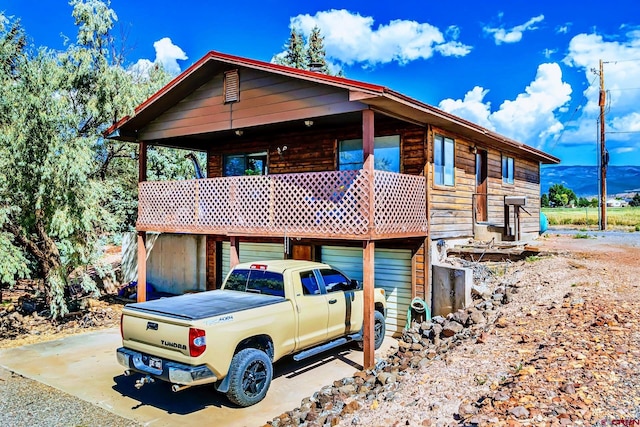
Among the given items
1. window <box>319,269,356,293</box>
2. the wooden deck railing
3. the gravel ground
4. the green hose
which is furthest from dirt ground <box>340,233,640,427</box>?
the gravel ground

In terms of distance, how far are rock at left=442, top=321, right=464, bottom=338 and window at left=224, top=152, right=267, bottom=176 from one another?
25.9 feet

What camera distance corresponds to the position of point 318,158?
43.0 feet

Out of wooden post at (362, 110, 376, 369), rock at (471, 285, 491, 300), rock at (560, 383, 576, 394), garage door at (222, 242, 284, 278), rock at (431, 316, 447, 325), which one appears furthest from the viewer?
garage door at (222, 242, 284, 278)

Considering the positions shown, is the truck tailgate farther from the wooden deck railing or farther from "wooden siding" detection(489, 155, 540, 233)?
"wooden siding" detection(489, 155, 540, 233)

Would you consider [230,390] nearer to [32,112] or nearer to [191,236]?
[32,112]

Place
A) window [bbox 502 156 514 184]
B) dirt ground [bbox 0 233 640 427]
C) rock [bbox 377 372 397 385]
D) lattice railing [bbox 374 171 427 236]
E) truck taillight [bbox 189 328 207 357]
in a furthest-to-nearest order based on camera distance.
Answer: window [bbox 502 156 514 184]
lattice railing [bbox 374 171 427 236]
rock [bbox 377 372 397 385]
truck taillight [bbox 189 328 207 357]
dirt ground [bbox 0 233 640 427]

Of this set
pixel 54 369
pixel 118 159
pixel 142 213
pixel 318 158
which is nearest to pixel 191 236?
pixel 142 213

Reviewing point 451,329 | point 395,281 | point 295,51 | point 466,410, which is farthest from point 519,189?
point 295,51

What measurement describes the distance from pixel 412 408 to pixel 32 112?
10.6 m

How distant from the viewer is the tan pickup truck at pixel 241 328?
644cm

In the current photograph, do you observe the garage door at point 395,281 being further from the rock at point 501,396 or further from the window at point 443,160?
the rock at point 501,396

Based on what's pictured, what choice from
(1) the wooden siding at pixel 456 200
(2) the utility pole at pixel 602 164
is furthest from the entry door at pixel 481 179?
(2) the utility pole at pixel 602 164

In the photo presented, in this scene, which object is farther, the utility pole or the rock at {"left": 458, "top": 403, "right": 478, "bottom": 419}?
the utility pole

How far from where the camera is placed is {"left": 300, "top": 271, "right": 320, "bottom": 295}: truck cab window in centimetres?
846
